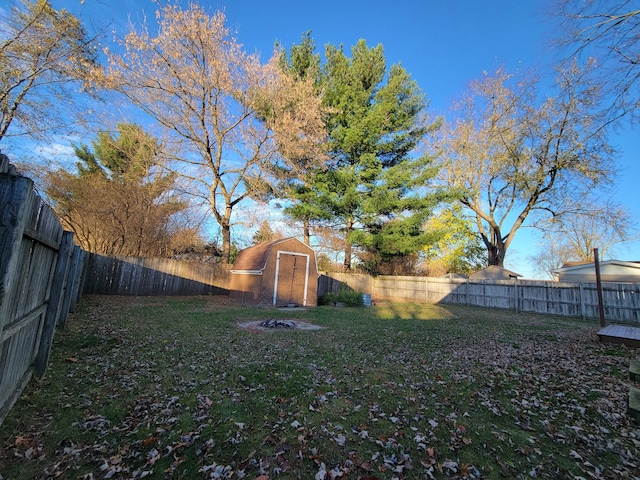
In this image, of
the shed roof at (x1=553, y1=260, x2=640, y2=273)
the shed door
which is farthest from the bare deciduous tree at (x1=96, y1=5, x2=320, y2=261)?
the shed roof at (x1=553, y1=260, x2=640, y2=273)

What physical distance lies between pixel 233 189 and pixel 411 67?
15.4 meters

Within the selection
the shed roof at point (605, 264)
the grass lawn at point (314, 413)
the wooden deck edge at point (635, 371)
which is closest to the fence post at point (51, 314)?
the grass lawn at point (314, 413)

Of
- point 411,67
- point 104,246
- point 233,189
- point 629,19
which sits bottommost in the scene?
point 104,246

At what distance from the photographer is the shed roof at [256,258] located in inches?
542

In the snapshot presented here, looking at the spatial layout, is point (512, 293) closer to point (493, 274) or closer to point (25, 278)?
point (493, 274)

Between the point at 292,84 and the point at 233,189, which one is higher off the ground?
the point at 292,84

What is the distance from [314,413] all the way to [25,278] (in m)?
3.31

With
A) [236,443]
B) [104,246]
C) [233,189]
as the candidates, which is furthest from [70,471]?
[233,189]

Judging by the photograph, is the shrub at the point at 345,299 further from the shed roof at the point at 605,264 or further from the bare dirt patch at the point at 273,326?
the shed roof at the point at 605,264

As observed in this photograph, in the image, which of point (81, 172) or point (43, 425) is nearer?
point (43, 425)

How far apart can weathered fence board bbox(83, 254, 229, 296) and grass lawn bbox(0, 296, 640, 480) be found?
330 inches

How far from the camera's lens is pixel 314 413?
3461 mm

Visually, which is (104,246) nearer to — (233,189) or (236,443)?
(233,189)

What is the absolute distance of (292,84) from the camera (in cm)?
1709
